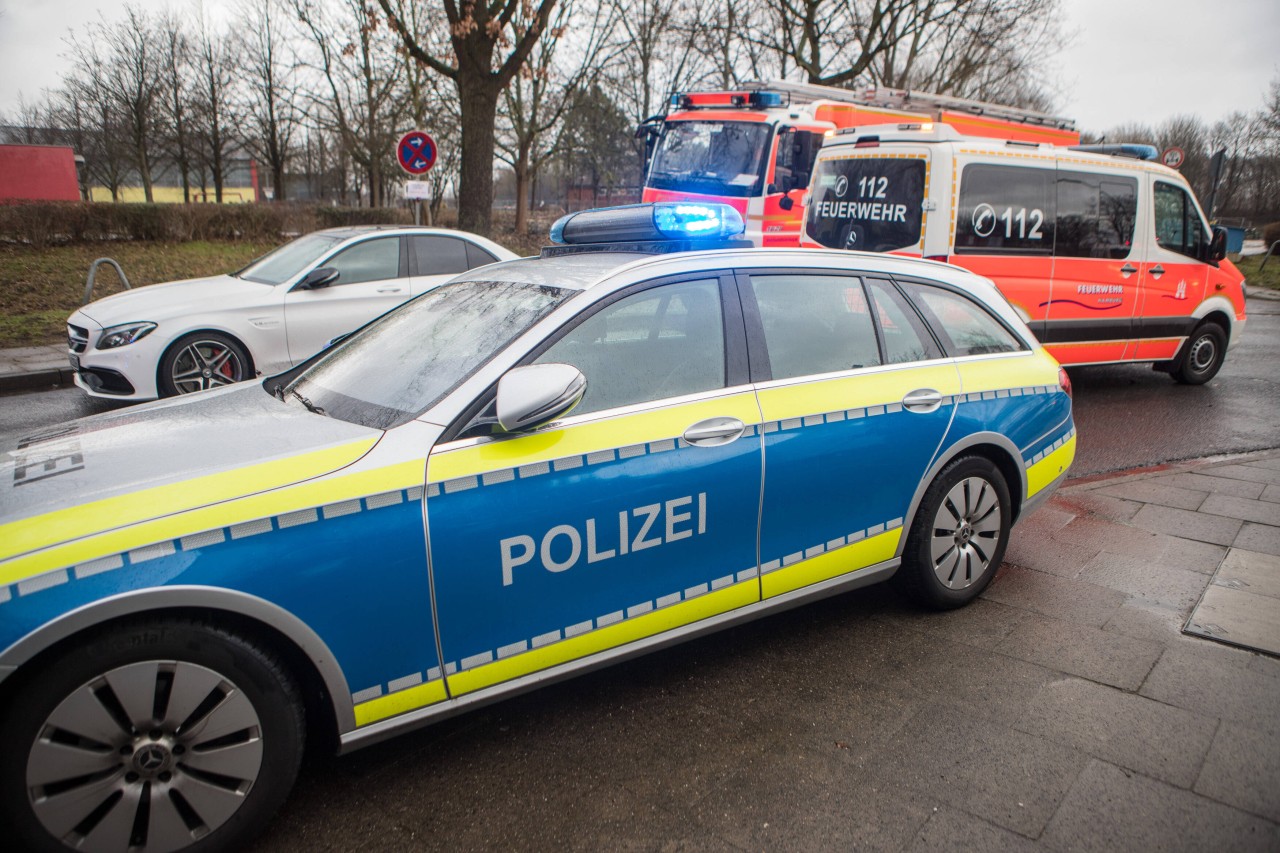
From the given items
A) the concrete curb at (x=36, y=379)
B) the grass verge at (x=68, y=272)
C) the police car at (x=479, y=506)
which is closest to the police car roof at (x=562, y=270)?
the police car at (x=479, y=506)

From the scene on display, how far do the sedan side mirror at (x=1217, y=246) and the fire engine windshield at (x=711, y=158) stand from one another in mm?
5446

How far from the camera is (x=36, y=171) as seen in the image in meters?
34.3

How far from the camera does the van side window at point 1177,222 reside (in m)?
8.09

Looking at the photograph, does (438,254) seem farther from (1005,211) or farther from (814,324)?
(814,324)

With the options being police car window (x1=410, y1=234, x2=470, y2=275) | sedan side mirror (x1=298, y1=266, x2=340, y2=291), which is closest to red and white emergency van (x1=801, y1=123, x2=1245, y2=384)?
police car window (x1=410, y1=234, x2=470, y2=275)

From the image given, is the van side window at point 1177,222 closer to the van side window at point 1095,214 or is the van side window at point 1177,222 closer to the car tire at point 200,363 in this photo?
the van side window at point 1095,214

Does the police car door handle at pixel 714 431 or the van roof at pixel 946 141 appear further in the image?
the van roof at pixel 946 141

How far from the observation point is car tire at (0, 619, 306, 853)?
188 cm

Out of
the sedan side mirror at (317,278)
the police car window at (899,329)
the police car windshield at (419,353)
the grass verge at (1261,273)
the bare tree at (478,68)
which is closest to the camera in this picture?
the police car windshield at (419,353)

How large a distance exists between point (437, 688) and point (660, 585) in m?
0.78

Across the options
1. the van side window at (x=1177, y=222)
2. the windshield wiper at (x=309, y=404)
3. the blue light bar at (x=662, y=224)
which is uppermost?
the van side window at (x=1177, y=222)

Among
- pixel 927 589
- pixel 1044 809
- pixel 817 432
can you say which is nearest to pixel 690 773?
pixel 1044 809

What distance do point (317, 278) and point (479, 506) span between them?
5.74 meters

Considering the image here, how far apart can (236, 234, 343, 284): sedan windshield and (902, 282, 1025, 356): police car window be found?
18.9 feet
